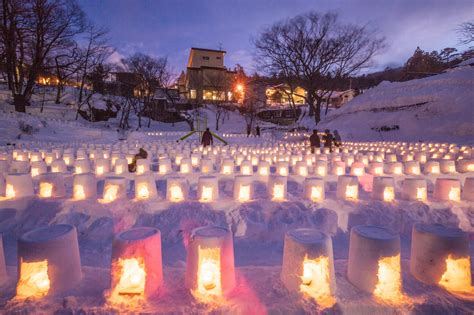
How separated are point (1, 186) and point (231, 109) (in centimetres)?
3966

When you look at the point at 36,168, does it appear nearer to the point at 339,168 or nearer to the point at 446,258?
the point at 339,168

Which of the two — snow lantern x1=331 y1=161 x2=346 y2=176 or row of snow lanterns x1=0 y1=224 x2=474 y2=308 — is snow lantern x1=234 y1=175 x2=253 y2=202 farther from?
snow lantern x1=331 y1=161 x2=346 y2=176

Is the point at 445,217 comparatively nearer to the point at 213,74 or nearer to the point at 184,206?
the point at 184,206

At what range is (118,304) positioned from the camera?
2.10m

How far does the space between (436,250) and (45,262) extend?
311 cm

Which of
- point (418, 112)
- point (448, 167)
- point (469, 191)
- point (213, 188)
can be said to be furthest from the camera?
point (418, 112)

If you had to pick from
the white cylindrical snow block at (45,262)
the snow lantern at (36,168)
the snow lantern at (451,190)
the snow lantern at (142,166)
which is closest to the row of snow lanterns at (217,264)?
the white cylindrical snow block at (45,262)

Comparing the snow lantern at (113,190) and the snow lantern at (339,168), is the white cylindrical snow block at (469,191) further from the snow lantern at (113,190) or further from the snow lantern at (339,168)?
the snow lantern at (113,190)

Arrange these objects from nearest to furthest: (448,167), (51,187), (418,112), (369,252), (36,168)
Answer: (369,252) → (51,187) → (36,168) → (448,167) → (418,112)

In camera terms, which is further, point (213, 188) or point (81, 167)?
point (81, 167)

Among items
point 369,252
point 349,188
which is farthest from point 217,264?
point 349,188

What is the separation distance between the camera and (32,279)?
216 centimetres

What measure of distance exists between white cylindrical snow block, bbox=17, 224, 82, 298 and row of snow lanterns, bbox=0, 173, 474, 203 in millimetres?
2696

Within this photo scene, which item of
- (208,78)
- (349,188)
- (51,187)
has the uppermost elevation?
(208,78)
